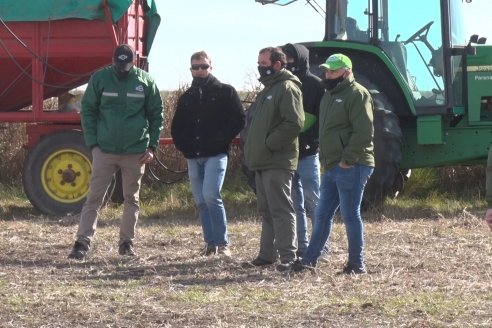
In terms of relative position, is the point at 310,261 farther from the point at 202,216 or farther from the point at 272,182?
the point at 202,216

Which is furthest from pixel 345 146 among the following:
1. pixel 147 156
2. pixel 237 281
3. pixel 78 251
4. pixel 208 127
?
pixel 78 251

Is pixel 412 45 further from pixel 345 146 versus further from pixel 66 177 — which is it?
pixel 345 146

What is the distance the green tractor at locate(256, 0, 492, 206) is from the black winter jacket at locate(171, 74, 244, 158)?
331 centimetres

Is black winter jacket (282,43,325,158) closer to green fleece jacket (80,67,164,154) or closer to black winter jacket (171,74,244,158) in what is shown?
black winter jacket (171,74,244,158)

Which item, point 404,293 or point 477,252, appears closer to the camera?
point 404,293

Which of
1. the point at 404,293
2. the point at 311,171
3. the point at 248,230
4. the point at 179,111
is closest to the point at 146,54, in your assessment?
the point at 248,230

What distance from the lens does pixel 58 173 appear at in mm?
13641

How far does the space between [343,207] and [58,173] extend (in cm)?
574

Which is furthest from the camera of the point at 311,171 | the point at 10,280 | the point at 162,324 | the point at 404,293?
the point at 311,171

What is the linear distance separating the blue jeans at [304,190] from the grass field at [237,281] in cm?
34

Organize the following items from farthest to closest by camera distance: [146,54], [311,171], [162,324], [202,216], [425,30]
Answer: [146,54] < [425,30] < [202,216] < [311,171] < [162,324]

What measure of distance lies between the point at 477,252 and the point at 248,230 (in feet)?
8.65

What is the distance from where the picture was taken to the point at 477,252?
1015 centimetres

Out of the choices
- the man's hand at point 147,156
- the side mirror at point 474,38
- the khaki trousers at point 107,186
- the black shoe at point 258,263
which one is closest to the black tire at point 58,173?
the khaki trousers at point 107,186
